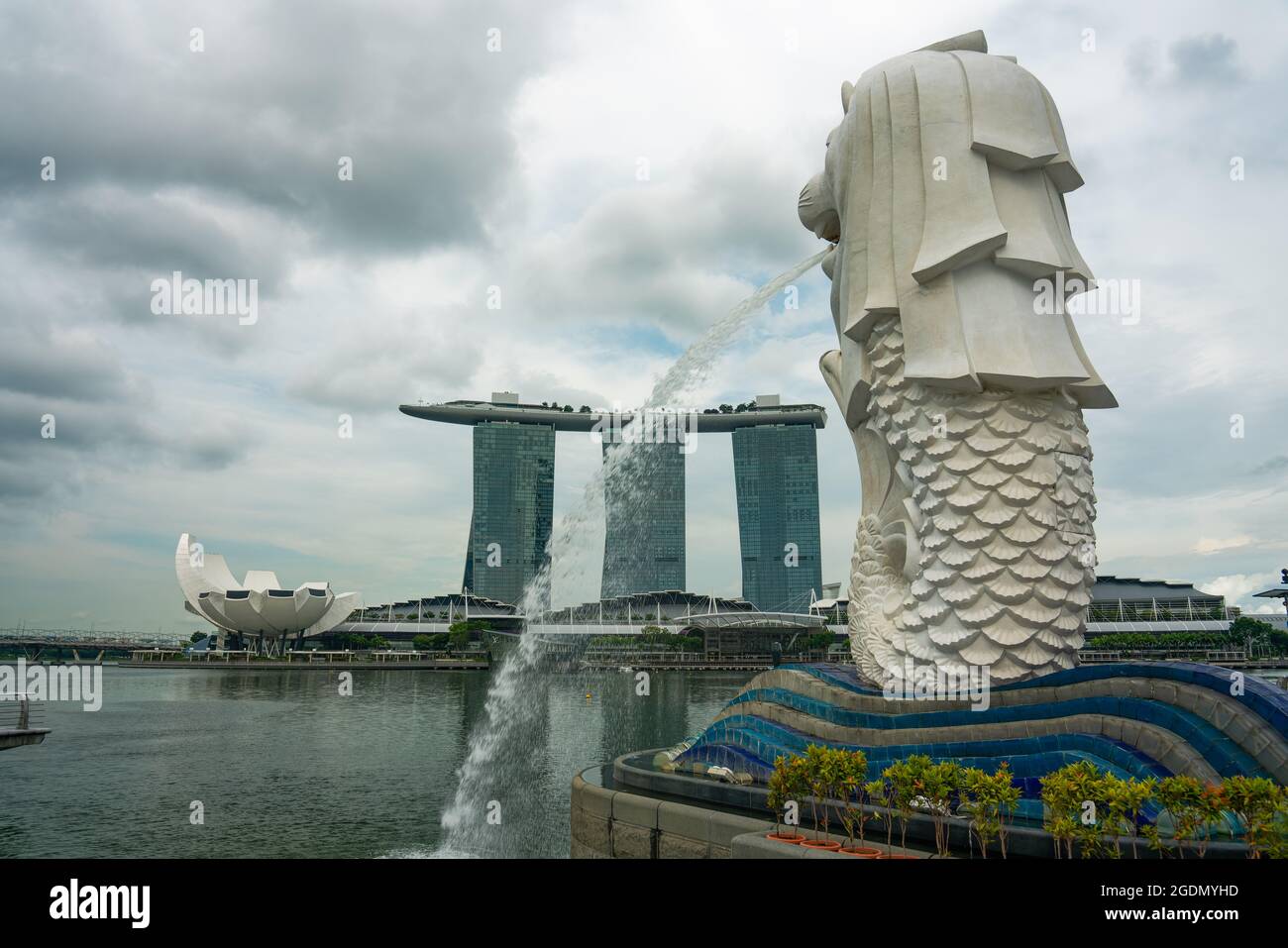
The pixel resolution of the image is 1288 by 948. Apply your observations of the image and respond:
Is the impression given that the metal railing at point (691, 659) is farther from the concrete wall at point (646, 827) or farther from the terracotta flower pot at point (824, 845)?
the terracotta flower pot at point (824, 845)

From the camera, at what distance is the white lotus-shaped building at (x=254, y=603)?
260 feet

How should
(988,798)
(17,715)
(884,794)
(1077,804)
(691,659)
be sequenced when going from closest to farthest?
(1077,804), (988,798), (884,794), (17,715), (691,659)

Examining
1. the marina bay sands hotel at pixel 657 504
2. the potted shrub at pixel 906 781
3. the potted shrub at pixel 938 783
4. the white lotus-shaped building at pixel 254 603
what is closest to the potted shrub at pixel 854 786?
the potted shrub at pixel 906 781

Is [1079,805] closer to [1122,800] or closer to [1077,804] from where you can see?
[1077,804]

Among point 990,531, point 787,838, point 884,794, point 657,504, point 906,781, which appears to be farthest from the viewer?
point 657,504

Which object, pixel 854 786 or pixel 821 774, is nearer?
pixel 821 774

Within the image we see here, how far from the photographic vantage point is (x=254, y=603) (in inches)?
3100

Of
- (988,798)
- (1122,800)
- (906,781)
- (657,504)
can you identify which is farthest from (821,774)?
(657,504)

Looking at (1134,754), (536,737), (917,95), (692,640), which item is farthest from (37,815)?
(692,640)

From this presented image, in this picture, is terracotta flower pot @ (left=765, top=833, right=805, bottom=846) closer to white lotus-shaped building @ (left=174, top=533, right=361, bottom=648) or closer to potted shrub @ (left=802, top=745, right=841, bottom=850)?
potted shrub @ (left=802, top=745, right=841, bottom=850)

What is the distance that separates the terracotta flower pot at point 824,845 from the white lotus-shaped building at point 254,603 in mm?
77423

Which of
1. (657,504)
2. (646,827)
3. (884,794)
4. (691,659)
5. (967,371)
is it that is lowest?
(691,659)

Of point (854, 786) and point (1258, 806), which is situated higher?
point (1258, 806)

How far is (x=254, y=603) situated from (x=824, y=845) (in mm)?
79095
